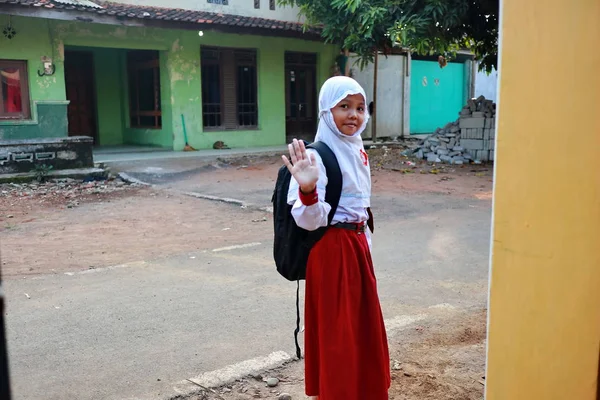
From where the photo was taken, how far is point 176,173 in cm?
1185

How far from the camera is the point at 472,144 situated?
14.2 metres

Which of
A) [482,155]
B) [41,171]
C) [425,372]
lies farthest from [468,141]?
[425,372]

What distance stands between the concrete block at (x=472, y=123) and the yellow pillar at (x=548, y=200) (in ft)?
41.3

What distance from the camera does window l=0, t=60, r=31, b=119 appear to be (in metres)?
12.0

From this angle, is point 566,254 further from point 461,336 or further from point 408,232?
point 408,232

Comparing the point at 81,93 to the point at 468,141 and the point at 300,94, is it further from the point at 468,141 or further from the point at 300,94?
the point at 468,141

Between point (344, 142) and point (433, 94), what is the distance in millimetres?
20055

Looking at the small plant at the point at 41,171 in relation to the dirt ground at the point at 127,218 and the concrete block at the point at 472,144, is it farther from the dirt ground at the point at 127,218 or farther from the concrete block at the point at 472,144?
the concrete block at the point at 472,144

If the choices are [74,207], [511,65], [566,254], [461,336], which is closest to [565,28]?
[511,65]

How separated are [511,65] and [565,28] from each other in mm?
191

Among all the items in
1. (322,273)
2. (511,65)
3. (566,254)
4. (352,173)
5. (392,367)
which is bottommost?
(392,367)

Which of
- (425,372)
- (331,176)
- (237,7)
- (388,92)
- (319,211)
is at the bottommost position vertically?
(425,372)

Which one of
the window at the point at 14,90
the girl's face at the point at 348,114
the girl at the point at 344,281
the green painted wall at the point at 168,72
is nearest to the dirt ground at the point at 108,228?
the window at the point at 14,90

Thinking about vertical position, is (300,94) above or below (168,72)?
below
